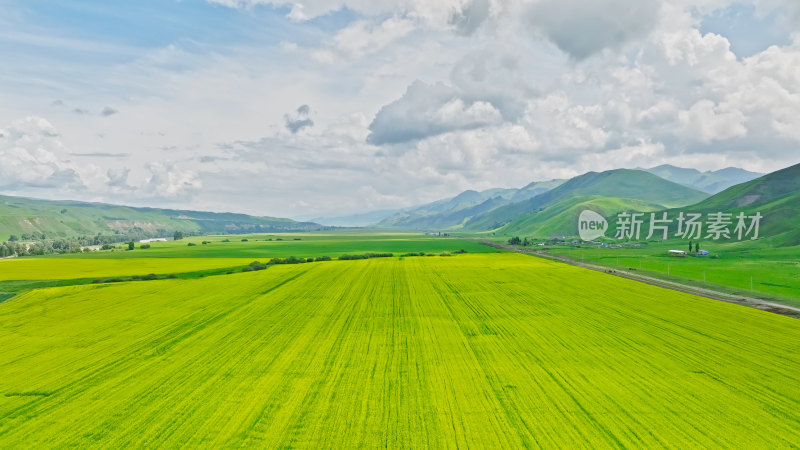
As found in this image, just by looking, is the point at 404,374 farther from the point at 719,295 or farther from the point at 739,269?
the point at 739,269

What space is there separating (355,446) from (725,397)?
22.2 metres

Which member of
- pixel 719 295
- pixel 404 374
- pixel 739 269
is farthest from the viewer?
pixel 739 269

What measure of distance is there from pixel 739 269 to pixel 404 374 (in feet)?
293

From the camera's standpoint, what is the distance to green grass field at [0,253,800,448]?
907 inches

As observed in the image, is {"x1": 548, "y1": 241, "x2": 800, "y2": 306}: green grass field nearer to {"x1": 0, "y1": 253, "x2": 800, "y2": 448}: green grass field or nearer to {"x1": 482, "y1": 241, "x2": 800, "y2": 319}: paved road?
{"x1": 482, "y1": 241, "x2": 800, "y2": 319}: paved road

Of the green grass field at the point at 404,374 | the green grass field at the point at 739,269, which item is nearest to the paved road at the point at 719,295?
the green grass field at the point at 739,269

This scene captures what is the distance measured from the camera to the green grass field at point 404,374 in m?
23.0

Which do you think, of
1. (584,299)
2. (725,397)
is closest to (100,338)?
(725,397)

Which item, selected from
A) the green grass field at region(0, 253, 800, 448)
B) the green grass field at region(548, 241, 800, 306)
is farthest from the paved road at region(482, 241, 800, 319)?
the green grass field at region(0, 253, 800, 448)

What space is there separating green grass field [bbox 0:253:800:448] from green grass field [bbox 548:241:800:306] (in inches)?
688

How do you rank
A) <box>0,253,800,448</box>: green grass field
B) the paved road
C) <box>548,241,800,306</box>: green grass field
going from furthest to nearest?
1. <box>548,241,800,306</box>: green grass field
2. the paved road
3. <box>0,253,800,448</box>: green grass field

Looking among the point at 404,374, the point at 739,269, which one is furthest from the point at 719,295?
the point at 404,374

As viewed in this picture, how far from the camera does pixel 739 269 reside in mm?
89625

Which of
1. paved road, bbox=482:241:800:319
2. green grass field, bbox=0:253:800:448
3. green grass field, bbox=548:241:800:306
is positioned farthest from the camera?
green grass field, bbox=548:241:800:306
